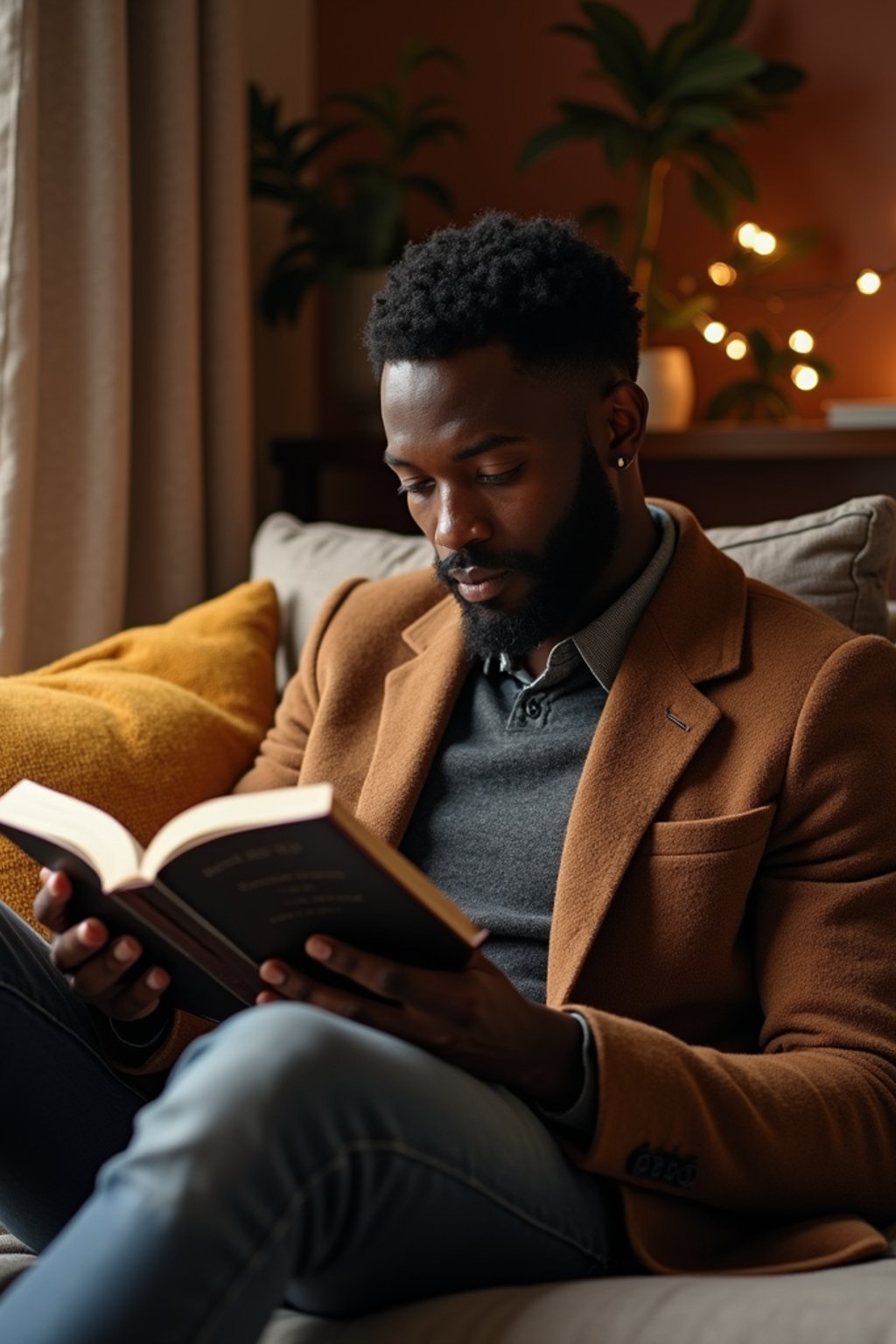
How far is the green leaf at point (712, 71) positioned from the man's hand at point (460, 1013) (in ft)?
5.71

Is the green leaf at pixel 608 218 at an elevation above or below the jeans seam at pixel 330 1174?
above

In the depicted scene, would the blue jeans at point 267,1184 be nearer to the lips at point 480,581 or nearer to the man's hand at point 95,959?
the man's hand at point 95,959

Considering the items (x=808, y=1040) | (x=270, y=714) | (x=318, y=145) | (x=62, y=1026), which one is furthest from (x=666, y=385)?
(x=62, y=1026)

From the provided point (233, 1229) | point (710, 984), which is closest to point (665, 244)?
point (710, 984)

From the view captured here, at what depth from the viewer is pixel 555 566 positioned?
52.1 inches

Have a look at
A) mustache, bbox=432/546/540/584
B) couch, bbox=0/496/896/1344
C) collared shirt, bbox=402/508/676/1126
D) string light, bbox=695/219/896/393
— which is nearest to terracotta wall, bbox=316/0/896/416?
string light, bbox=695/219/896/393

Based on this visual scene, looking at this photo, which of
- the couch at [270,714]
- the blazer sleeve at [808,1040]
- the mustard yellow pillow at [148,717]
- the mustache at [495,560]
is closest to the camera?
the couch at [270,714]

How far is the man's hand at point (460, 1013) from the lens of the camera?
96 centimetres

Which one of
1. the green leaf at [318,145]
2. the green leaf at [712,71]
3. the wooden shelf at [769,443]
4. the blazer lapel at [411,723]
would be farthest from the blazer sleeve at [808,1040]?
the green leaf at [318,145]

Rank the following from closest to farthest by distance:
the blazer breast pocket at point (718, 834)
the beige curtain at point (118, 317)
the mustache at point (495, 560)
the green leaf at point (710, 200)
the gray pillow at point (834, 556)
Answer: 1. the blazer breast pocket at point (718, 834)
2. the mustache at point (495, 560)
3. the gray pillow at point (834, 556)
4. the beige curtain at point (118, 317)
5. the green leaf at point (710, 200)

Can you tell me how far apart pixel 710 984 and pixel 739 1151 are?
0.17 m

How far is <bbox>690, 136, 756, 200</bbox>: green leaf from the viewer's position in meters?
2.44

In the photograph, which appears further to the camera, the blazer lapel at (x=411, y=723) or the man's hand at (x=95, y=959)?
the blazer lapel at (x=411, y=723)

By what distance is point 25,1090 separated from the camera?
1.12 meters
